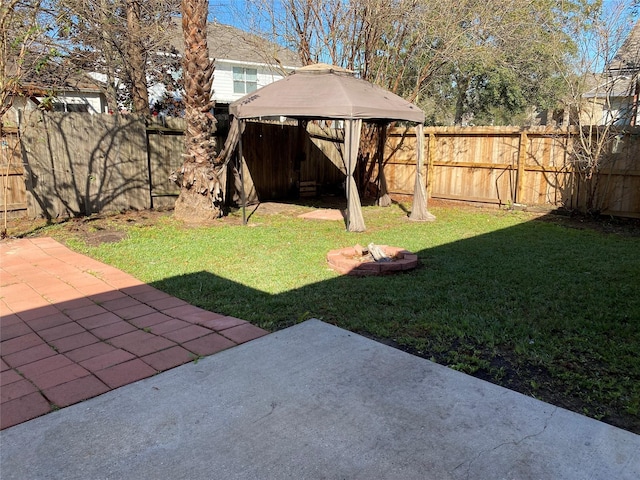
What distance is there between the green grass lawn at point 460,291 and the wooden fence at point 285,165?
3.29ft

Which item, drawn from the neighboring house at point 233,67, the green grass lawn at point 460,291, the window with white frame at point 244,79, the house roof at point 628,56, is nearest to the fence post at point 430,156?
the green grass lawn at point 460,291

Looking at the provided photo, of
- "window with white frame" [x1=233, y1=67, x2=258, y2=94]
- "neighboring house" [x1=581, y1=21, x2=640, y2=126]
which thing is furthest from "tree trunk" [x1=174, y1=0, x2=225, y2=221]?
"window with white frame" [x1=233, y1=67, x2=258, y2=94]

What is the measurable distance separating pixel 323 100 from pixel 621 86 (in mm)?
6463

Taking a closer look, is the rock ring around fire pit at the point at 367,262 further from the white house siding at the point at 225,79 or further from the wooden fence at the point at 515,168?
the white house siding at the point at 225,79

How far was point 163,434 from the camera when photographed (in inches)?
95.0

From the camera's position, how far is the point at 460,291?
482cm

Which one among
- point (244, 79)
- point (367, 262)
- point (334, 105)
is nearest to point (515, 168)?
point (334, 105)

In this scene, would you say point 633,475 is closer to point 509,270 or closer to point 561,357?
point 561,357

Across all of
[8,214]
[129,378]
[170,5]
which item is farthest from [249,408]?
[170,5]

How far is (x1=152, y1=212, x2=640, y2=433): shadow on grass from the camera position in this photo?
10.1 feet

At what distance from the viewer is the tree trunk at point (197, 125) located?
812cm

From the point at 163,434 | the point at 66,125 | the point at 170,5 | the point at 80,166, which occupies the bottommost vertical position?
the point at 163,434

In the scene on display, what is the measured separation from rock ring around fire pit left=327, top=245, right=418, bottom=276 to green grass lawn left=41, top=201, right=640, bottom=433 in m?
0.14

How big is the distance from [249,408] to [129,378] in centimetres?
93
